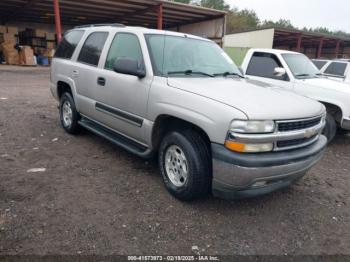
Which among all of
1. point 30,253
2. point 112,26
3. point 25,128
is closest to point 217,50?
point 112,26

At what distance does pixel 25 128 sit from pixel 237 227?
4670 millimetres

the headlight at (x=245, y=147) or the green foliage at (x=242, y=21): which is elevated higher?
the green foliage at (x=242, y=21)

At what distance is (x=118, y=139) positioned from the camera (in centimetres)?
416

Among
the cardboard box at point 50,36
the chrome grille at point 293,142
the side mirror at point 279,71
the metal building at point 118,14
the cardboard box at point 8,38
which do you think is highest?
the metal building at point 118,14

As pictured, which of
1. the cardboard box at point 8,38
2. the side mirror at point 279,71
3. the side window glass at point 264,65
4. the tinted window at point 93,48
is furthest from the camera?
the cardboard box at point 8,38

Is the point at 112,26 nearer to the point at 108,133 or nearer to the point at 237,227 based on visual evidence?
the point at 108,133

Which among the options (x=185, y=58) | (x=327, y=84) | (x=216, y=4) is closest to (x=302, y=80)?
(x=327, y=84)

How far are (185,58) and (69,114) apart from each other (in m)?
2.68

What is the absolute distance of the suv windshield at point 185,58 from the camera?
3.64 m

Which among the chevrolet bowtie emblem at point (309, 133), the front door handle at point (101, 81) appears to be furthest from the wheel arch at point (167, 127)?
the front door handle at point (101, 81)

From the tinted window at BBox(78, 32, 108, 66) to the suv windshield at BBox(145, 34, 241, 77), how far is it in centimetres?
105

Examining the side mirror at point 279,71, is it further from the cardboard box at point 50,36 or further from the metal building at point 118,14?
the cardboard box at point 50,36

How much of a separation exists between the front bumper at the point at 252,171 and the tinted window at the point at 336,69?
7821 mm

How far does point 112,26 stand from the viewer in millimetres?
4516
